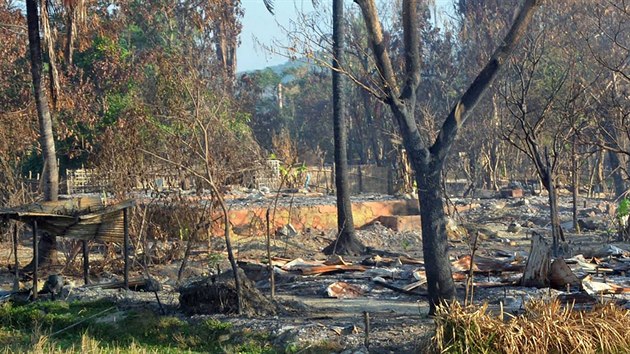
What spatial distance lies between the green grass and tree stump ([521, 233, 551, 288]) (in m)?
4.61

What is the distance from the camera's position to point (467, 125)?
4256 cm

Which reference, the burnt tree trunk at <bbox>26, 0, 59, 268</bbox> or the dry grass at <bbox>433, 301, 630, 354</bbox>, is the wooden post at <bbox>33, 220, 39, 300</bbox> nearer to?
the burnt tree trunk at <bbox>26, 0, 59, 268</bbox>

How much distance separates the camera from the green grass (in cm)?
1071

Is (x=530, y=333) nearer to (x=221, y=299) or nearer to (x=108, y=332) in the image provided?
(x=221, y=299)

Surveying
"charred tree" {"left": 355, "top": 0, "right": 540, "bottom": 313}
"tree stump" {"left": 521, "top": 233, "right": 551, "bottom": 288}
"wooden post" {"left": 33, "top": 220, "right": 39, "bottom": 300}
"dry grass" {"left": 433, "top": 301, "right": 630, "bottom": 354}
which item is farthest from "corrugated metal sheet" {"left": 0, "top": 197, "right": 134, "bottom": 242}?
"dry grass" {"left": 433, "top": 301, "right": 630, "bottom": 354}

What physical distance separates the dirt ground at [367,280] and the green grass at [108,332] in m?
0.31

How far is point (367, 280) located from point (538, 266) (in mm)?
3219

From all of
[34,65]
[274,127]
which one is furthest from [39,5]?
[274,127]

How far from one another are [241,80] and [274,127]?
1050 cm

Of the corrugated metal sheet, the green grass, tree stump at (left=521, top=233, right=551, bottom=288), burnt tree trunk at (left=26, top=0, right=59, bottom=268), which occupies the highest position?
burnt tree trunk at (left=26, top=0, right=59, bottom=268)

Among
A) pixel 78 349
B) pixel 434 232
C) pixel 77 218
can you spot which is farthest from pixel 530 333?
pixel 77 218

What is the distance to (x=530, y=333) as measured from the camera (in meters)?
9.21

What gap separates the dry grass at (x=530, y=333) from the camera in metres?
9.11

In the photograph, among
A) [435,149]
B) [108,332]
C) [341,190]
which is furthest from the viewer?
[341,190]
